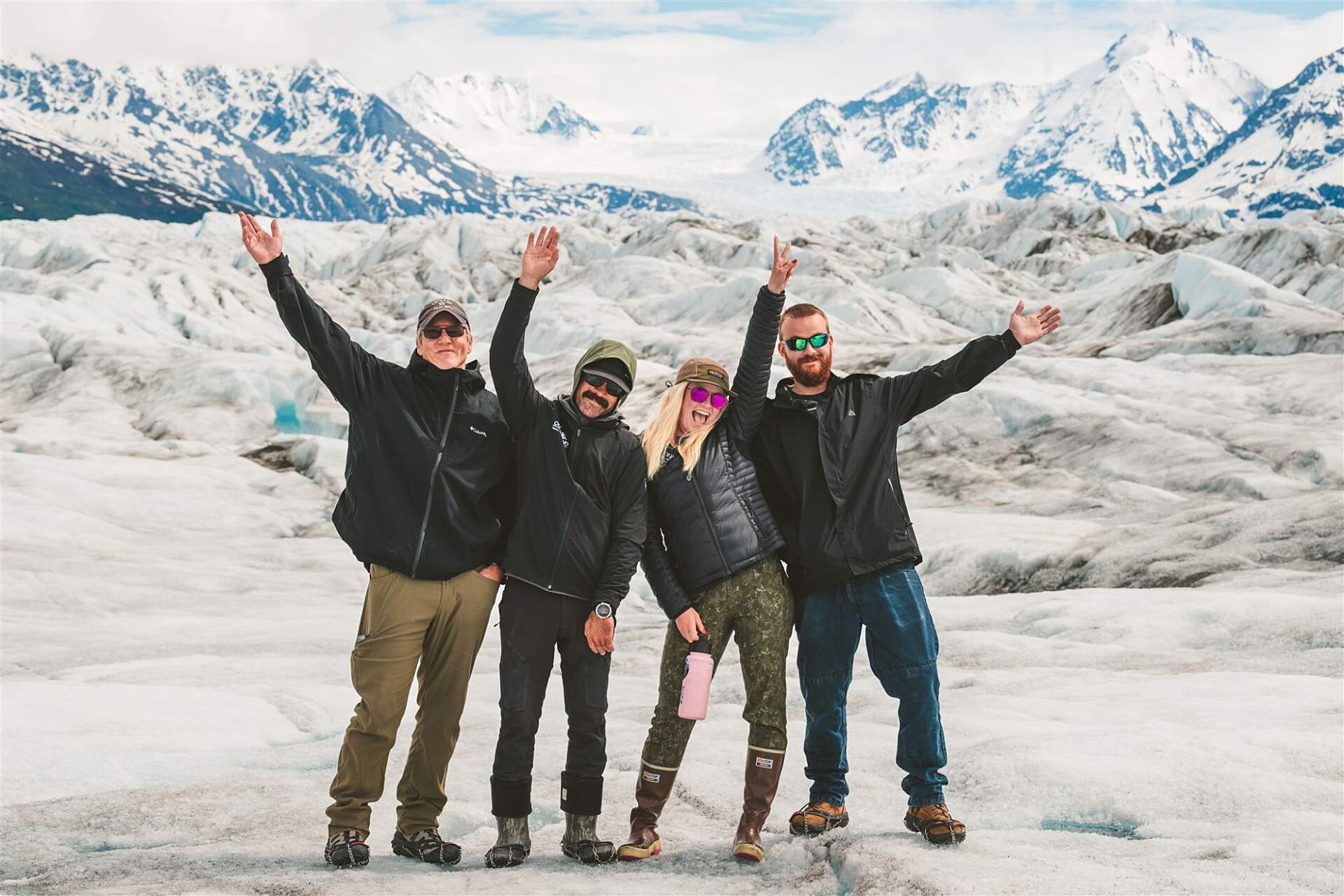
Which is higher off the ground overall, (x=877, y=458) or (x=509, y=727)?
(x=877, y=458)

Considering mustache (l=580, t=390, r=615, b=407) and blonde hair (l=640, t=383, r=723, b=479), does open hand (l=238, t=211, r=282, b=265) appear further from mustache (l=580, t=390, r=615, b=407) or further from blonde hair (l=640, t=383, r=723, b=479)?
blonde hair (l=640, t=383, r=723, b=479)

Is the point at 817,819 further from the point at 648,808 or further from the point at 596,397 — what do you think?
the point at 596,397

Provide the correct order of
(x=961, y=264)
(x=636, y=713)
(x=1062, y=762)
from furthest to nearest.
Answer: (x=961, y=264) → (x=636, y=713) → (x=1062, y=762)

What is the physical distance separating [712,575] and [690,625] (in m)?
0.33

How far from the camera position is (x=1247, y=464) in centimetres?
2419

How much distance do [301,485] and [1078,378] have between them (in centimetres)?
2382

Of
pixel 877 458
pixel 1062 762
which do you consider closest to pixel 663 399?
pixel 877 458

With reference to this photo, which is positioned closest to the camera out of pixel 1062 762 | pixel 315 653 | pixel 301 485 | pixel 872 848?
pixel 872 848

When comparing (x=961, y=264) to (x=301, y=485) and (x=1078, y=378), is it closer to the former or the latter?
(x=1078, y=378)

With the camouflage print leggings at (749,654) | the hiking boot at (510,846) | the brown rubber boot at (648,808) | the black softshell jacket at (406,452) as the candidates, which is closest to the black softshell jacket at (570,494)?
the black softshell jacket at (406,452)

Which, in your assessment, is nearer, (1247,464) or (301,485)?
(1247,464)

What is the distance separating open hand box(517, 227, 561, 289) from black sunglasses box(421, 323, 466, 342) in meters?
0.46

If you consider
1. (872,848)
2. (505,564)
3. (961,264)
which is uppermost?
(961,264)

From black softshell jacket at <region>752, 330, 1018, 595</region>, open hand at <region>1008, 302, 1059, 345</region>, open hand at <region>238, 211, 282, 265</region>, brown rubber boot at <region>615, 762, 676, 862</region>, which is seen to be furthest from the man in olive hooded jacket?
open hand at <region>1008, 302, 1059, 345</region>
